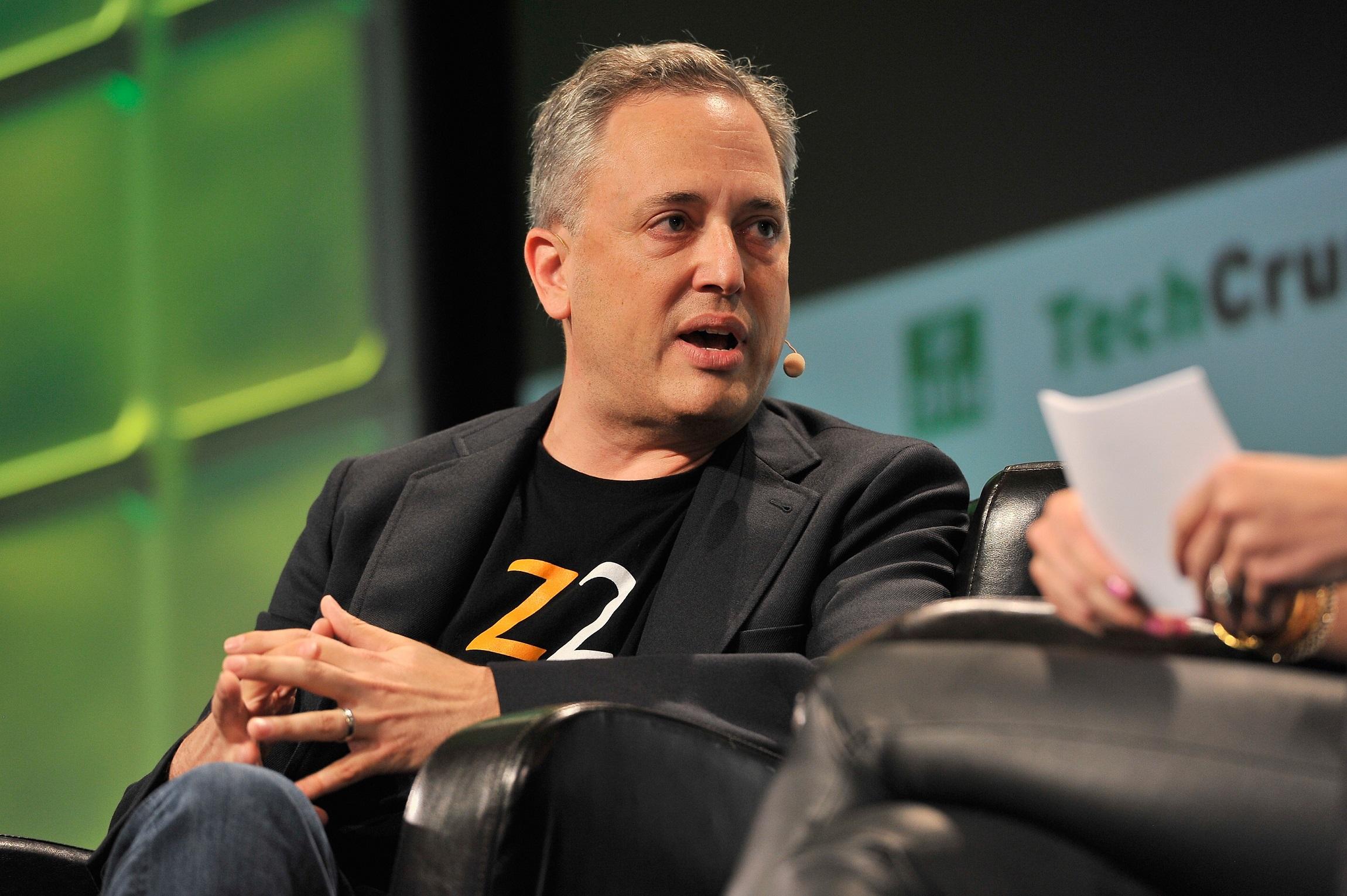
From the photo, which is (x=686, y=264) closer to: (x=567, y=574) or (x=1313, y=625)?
(x=567, y=574)

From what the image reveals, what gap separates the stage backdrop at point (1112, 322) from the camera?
2.42 metres

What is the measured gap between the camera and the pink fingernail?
35.7 inches

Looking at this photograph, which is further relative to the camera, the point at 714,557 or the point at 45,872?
the point at 714,557

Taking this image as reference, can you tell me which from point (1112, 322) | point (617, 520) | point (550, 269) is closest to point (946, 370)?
point (1112, 322)

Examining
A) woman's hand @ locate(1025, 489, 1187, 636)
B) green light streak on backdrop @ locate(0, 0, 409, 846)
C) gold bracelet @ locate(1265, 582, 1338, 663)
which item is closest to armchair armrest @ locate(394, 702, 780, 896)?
woman's hand @ locate(1025, 489, 1187, 636)

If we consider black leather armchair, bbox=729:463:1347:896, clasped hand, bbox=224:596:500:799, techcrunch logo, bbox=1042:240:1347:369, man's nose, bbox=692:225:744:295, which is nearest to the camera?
black leather armchair, bbox=729:463:1347:896

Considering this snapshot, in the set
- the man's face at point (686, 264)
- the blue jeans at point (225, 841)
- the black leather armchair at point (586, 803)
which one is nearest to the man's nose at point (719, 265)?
the man's face at point (686, 264)

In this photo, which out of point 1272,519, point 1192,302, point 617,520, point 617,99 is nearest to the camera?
point 1272,519

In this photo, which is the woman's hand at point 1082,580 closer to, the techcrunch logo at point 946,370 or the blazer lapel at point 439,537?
the blazer lapel at point 439,537

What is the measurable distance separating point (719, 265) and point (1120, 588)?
0.98m

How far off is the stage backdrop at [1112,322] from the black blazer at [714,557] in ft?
3.14

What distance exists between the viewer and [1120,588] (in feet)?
2.98

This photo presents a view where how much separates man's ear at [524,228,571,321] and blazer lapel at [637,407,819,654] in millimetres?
352

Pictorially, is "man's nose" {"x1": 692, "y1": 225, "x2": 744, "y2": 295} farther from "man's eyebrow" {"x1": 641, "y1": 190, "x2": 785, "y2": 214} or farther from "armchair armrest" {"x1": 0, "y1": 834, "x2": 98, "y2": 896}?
"armchair armrest" {"x1": 0, "y1": 834, "x2": 98, "y2": 896}
